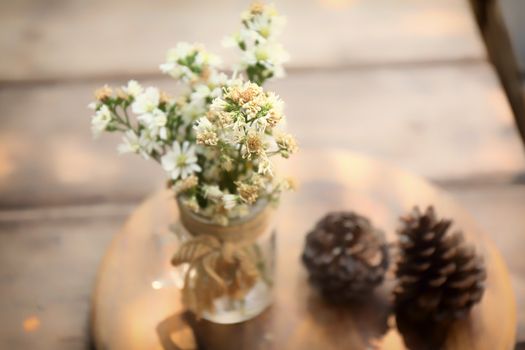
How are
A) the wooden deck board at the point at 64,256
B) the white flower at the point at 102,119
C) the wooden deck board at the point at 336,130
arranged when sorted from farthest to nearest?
1. the wooden deck board at the point at 336,130
2. the wooden deck board at the point at 64,256
3. the white flower at the point at 102,119

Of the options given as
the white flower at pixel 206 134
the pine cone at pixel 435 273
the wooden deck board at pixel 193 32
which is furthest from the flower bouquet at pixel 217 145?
the wooden deck board at pixel 193 32

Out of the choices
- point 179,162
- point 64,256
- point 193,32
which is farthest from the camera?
point 193,32

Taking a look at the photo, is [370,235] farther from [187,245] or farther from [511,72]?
[511,72]

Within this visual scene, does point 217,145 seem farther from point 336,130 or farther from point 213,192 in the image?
point 336,130

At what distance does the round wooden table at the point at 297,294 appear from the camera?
91cm

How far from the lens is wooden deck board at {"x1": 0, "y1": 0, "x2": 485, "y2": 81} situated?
1.37 metres

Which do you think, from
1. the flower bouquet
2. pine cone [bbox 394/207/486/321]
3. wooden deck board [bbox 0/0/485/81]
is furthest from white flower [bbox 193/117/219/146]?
wooden deck board [bbox 0/0/485/81]

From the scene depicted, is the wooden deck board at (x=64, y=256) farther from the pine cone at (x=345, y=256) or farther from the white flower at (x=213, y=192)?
the white flower at (x=213, y=192)

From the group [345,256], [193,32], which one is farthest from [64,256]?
[193,32]

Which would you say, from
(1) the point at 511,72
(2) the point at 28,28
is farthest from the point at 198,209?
(1) the point at 511,72

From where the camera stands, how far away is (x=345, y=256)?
0.92m

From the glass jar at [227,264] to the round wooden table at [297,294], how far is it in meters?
0.02

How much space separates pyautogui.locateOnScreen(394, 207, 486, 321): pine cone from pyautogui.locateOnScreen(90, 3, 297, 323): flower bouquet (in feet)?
0.65

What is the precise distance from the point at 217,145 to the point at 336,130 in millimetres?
595
